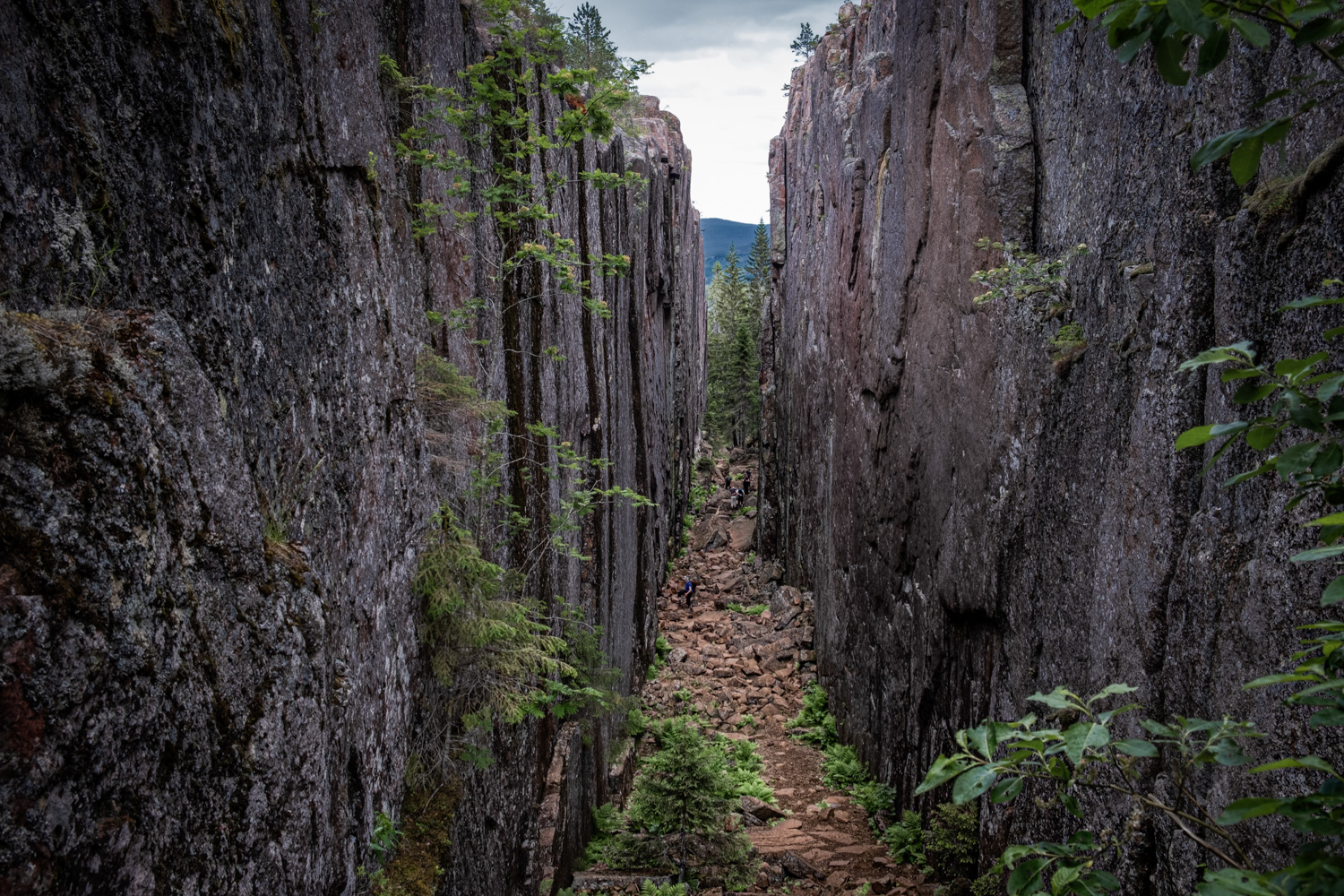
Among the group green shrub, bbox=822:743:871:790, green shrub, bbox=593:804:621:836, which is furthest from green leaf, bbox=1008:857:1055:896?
green shrub, bbox=822:743:871:790

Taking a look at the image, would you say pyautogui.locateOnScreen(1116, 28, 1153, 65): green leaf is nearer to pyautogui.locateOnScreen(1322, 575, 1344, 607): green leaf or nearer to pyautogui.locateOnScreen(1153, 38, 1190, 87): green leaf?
pyautogui.locateOnScreen(1153, 38, 1190, 87): green leaf

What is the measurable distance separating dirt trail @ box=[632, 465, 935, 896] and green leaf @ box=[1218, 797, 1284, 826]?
950 centimetres

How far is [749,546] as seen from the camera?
32406 mm

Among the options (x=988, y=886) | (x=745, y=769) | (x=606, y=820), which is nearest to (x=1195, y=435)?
(x=988, y=886)

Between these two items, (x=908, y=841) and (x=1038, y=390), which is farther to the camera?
(x=908, y=841)

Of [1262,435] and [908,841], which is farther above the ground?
[1262,435]

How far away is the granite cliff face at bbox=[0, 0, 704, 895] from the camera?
2.50 m

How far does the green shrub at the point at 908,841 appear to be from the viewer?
1086cm

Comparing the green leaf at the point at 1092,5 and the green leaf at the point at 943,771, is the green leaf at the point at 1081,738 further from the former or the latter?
the green leaf at the point at 1092,5

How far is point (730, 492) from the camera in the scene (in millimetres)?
41906

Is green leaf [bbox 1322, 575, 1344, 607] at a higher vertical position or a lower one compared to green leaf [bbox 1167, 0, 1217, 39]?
lower

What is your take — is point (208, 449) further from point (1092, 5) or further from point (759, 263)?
point (759, 263)

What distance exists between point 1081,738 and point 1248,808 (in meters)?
0.34

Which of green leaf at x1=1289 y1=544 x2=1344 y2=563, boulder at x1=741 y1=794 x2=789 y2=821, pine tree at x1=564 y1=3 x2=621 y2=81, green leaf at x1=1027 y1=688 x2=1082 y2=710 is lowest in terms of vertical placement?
boulder at x1=741 y1=794 x2=789 y2=821
